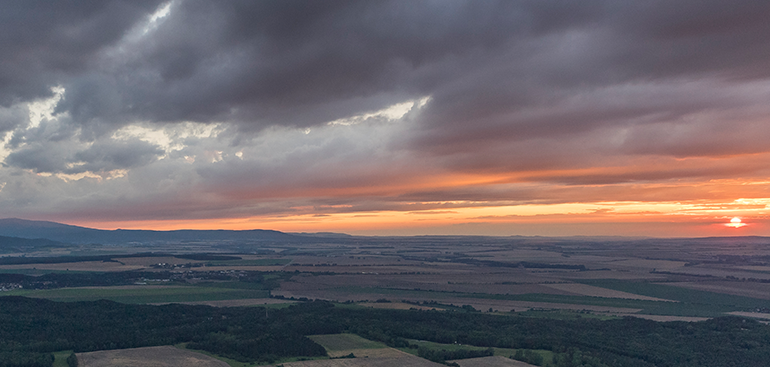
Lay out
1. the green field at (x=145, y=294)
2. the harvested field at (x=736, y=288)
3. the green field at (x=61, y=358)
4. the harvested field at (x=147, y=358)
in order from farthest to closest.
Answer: the harvested field at (x=736, y=288) → the green field at (x=145, y=294) → the green field at (x=61, y=358) → the harvested field at (x=147, y=358)

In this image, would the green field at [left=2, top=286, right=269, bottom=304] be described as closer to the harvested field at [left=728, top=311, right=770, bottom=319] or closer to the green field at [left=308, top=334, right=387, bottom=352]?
the green field at [left=308, top=334, right=387, bottom=352]

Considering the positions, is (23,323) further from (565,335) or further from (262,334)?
(565,335)

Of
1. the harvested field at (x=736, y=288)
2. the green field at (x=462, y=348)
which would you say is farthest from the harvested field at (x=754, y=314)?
the green field at (x=462, y=348)

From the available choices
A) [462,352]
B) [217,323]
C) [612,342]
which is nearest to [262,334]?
[217,323]

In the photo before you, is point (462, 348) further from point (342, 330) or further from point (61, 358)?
point (61, 358)

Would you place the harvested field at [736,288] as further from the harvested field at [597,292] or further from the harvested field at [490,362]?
the harvested field at [490,362]

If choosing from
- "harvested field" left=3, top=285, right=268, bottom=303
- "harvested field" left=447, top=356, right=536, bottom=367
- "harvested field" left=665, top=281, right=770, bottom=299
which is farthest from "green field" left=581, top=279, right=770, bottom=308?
"harvested field" left=3, top=285, right=268, bottom=303
